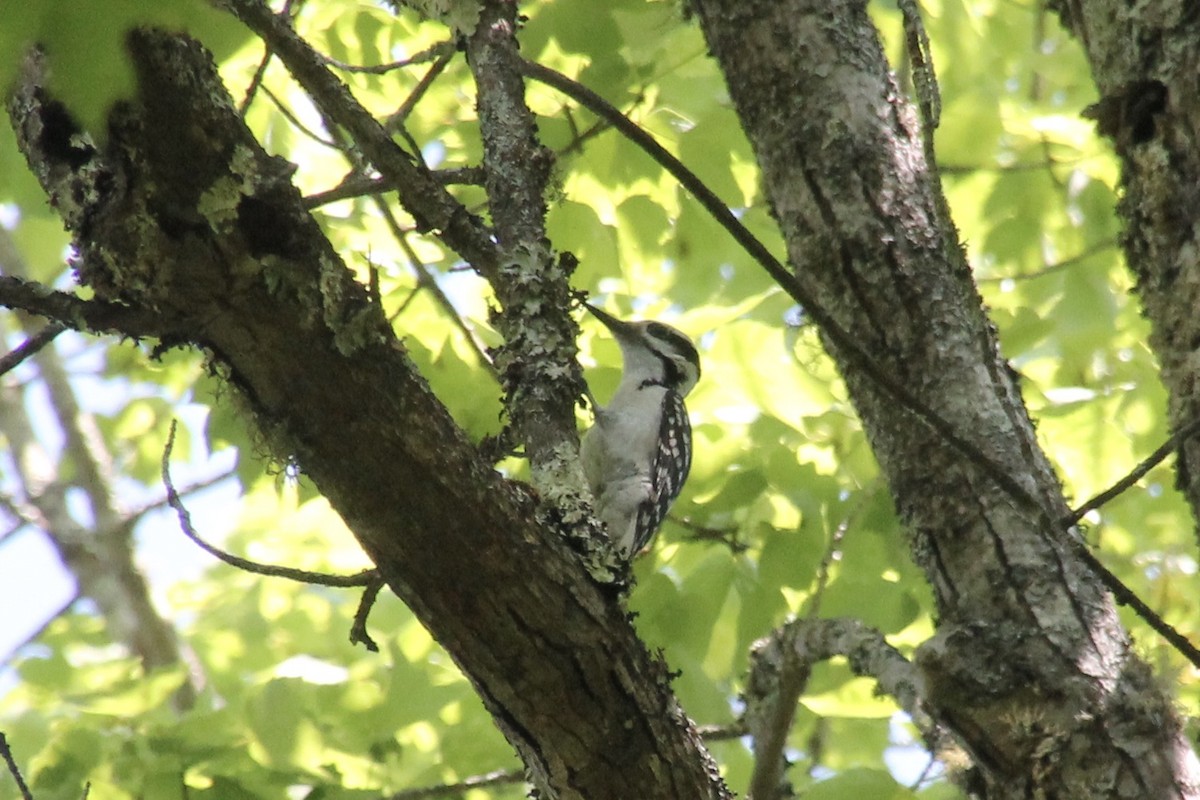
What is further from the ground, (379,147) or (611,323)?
(611,323)

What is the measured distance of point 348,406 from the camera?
1.80 m

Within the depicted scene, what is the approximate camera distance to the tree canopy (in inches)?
68.0

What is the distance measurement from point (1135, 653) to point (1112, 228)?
244cm

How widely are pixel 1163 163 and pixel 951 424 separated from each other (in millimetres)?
709

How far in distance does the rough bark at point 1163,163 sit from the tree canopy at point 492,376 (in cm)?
4

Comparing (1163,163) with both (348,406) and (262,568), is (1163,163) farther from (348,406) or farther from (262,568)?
(262,568)

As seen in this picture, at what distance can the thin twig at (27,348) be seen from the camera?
1.78 m

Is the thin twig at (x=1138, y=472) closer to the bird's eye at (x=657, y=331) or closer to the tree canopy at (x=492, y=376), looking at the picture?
the tree canopy at (x=492, y=376)

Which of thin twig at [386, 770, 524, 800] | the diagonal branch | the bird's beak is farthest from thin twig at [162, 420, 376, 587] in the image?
the bird's beak

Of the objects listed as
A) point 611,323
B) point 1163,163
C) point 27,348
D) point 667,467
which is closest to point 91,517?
point 611,323

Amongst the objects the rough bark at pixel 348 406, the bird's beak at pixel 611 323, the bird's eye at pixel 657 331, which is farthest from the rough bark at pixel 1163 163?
the bird's eye at pixel 657 331

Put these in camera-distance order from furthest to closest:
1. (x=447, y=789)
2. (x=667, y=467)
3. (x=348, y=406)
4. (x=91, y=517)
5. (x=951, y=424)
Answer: (x=91, y=517) < (x=667, y=467) < (x=447, y=789) < (x=951, y=424) < (x=348, y=406)

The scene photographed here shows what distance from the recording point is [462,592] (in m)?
1.84

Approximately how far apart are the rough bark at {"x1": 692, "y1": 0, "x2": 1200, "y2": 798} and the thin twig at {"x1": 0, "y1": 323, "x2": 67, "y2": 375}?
4.48 ft
